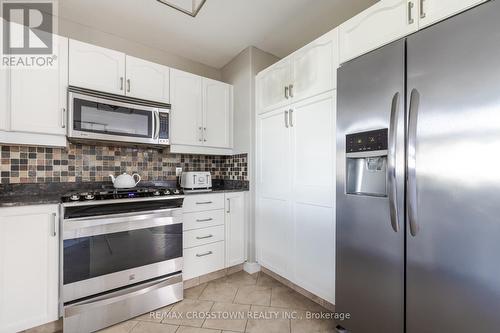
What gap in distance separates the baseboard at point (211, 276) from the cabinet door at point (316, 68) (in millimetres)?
1902

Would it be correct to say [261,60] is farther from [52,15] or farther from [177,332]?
[177,332]

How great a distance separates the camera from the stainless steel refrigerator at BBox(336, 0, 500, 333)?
0.95m

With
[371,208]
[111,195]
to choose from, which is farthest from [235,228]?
[371,208]

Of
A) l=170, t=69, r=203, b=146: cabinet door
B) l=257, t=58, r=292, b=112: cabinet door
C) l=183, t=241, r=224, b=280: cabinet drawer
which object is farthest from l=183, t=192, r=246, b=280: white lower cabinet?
l=257, t=58, r=292, b=112: cabinet door

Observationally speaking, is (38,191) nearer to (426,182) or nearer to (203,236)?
(203,236)

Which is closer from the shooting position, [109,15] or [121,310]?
[121,310]

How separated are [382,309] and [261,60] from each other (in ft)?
8.45

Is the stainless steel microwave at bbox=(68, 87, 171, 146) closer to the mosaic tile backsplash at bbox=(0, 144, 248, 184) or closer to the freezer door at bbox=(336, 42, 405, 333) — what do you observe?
the mosaic tile backsplash at bbox=(0, 144, 248, 184)

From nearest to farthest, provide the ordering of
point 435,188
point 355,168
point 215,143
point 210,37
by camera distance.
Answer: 1. point 435,188
2. point 355,168
3. point 210,37
4. point 215,143

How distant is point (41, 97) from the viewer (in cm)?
171

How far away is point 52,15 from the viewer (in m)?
2.06

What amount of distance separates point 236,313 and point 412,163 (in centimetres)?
164

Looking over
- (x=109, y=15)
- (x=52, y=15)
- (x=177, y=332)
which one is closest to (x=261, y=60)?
(x=109, y=15)

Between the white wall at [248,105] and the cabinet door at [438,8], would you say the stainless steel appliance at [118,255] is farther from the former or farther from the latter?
the cabinet door at [438,8]
